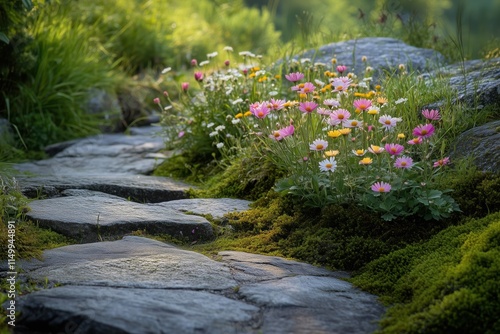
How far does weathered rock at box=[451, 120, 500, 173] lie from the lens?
3729 millimetres

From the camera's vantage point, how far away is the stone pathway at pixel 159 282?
96.7 inches

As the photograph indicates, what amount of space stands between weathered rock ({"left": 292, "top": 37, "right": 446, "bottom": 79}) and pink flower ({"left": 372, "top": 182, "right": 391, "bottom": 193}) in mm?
2722

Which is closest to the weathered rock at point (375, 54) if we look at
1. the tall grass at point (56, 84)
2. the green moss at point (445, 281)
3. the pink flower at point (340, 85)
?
the pink flower at point (340, 85)

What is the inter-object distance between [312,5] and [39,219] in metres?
28.7

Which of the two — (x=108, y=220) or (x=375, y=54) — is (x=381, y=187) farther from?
(x=375, y=54)

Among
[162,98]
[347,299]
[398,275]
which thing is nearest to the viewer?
[347,299]

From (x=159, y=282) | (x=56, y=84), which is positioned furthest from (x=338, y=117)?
(x=56, y=84)

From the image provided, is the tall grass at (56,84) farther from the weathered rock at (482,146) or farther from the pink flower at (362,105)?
the weathered rock at (482,146)

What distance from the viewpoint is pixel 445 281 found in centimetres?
269

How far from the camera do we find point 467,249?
2980mm

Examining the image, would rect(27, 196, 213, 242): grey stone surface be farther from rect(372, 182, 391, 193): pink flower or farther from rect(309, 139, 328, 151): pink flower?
rect(372, 182, 391, 193): pink flower

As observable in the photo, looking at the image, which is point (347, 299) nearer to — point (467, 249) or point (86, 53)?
point (467, 249)

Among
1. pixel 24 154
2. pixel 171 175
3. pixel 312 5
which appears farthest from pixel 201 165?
pixel 312 5

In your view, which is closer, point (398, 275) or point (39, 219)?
point (398, 275)
